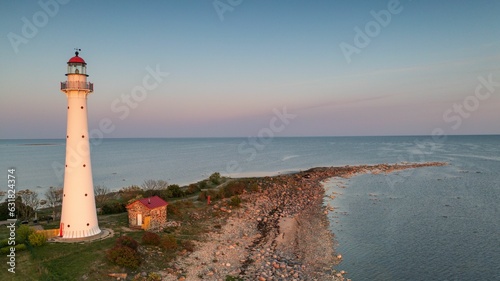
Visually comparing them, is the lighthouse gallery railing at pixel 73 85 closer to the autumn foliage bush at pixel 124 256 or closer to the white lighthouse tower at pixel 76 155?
the white lighthouse tower at pixel 76 155

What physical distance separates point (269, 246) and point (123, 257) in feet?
39.1

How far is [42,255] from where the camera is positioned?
69.6 ft

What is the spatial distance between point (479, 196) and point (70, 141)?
55.0 m

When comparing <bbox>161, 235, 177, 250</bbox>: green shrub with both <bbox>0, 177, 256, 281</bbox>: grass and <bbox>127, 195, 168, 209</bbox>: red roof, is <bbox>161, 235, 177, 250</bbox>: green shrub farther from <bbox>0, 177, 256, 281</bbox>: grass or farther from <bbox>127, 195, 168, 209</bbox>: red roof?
<bbox>127, 195, 168, 209</bbox>: red roof

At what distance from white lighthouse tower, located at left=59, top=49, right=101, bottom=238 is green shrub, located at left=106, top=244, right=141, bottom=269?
4.24m

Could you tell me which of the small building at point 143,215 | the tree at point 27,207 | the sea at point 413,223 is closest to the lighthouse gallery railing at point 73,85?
the small building at point 143,215

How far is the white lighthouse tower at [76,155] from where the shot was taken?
75.1ft

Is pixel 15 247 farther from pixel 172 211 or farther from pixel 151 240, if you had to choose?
pixel 172 211

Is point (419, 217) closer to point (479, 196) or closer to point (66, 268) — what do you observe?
point (479, 196)

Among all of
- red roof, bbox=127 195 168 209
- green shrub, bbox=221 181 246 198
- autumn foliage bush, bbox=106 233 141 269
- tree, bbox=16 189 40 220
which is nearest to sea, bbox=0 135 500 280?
green shrub, bbox=221 181 246 198

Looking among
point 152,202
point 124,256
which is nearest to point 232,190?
point 152,202

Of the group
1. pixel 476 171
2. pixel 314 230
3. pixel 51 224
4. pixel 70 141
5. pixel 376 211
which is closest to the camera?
pixel 70 141

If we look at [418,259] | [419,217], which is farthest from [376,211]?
[418,259]

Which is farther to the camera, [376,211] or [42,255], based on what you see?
[376,211]
